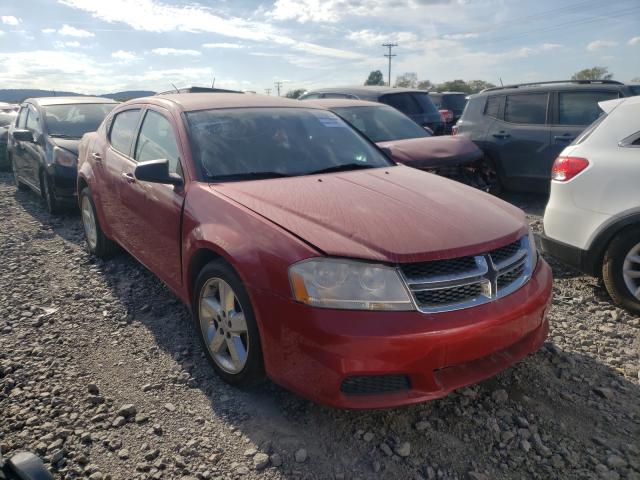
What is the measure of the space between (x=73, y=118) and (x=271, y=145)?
17.8ft

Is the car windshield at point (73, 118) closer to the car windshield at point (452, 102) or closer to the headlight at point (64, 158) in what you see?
the headlight at point (64, 158)

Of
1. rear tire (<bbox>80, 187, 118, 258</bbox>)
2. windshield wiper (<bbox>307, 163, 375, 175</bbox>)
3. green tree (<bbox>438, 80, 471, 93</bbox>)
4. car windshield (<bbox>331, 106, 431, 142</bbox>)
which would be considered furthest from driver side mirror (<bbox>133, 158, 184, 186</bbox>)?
green tree (<bbox>438, 80, 471, 93</bbox>)

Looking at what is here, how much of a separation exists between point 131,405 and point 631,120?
12.8 ft

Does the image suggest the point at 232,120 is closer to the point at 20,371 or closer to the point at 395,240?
the point at 395,240

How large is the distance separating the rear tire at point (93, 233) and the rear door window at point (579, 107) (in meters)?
5.84

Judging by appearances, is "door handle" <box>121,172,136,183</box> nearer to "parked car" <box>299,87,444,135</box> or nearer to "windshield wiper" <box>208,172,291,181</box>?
"windshield wiper" <box>208,172,291,181</box>

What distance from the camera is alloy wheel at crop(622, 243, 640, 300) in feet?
12.0

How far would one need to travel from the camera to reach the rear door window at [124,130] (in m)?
4.17

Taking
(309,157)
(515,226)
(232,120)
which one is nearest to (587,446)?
(515,226)

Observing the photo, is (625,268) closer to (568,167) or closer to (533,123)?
(568,167)

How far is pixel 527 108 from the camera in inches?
281

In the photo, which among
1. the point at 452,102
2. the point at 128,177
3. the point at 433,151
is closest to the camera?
the point at 128,177

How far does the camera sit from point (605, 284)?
3867 mm

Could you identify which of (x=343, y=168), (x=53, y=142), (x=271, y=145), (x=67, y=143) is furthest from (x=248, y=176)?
(x=53, y=142)
